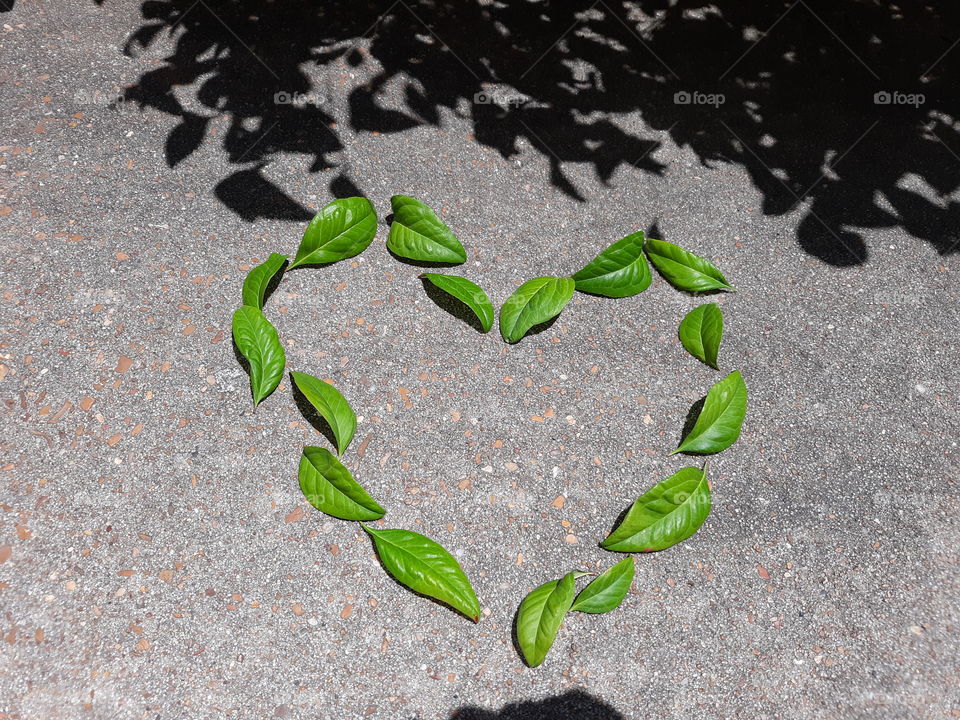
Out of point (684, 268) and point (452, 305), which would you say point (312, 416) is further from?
point (684, 268)

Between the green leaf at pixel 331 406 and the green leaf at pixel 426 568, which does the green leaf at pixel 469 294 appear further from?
the green leaf at pixel 426 568

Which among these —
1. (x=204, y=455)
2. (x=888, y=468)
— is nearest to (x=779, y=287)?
(x=888, y=468)

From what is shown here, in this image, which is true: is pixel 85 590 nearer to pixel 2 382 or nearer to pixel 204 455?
pixel 204 455

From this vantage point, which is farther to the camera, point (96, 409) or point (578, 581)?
point (96, 409)

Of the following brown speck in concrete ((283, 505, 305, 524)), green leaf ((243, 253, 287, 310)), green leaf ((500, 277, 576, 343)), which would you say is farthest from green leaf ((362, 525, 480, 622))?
green leaf ((243, 253, 287, 310))

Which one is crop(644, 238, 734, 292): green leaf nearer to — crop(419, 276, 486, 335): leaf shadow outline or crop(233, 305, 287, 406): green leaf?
crop(419, 276, 486, 335): leaf shadow outline

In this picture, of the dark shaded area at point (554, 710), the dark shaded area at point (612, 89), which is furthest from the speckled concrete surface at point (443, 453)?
the dark shaded area at point (612, 89)
